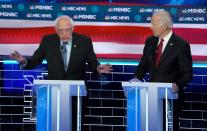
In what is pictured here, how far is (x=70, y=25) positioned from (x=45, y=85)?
3.07 ft

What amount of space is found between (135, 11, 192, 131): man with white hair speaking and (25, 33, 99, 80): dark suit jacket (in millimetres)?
611

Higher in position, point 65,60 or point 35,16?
point 35,16

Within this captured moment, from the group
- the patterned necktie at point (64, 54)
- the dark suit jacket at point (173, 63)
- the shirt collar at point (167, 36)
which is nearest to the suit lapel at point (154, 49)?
the dark suit jacket at point (173, 63)

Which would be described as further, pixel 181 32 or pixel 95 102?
pixel 95 102

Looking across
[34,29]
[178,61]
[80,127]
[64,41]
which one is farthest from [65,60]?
[34,29]

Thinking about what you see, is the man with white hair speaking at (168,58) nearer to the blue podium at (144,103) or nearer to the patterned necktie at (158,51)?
the patterned necktie at (158,51)

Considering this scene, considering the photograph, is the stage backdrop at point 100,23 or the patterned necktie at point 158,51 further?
the stage backdrop at point 100,23

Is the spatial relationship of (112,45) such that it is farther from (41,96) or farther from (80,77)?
(41,96)

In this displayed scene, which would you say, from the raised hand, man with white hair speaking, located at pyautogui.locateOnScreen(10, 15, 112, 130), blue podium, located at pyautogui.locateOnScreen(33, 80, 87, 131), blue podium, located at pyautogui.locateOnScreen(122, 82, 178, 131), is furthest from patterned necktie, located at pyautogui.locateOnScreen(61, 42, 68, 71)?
blue podium, located at pyautogui.locateOnScreen(122, 82, 178, 131)

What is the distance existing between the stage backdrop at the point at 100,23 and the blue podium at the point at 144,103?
2.35 metres

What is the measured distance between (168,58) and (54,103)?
1.21 meters

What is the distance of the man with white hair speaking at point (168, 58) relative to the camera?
19.1 feet

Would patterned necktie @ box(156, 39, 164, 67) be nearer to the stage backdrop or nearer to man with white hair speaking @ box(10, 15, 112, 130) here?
man with white hair speaking @ box(10, 15, 112, 130)

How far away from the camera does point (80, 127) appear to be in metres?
6.02
